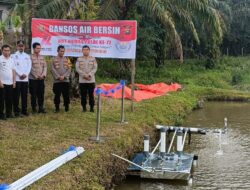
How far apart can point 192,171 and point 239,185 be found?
1065 mm

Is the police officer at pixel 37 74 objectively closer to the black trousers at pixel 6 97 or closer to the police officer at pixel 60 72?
the police officer at pixel 60 72

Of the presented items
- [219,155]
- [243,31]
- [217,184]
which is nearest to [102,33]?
[219,155]

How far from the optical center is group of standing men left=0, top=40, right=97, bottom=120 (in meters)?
8.66

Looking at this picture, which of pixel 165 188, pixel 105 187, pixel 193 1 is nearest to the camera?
pixel 105 187

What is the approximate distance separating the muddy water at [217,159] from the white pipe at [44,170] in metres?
1.25

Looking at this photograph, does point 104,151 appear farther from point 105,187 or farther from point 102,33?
point 102,33

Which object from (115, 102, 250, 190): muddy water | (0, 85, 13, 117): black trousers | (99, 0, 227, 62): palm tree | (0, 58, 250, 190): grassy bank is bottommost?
(115, 102, 250, 190): muddy water

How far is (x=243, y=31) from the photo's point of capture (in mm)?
35406

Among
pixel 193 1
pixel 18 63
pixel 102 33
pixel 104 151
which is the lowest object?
pixel 104 151

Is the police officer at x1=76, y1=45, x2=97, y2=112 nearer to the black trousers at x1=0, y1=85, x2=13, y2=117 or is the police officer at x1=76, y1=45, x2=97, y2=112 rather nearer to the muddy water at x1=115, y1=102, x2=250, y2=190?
the black trousers at x1=0, y1=85, x2=13, y2=117

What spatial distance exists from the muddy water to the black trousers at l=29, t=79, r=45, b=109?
3.00 meters

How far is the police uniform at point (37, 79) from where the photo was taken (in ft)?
30.9

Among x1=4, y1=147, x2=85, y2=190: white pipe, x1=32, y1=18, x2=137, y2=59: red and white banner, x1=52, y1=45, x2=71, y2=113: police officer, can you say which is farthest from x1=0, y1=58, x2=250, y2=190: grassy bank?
x1=32, y1=18, x2=137, y2=59: red and white banner

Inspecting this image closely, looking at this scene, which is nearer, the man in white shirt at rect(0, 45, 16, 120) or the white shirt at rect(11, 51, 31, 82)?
the man in white shirt at rect(0, 45, 16, 120)
